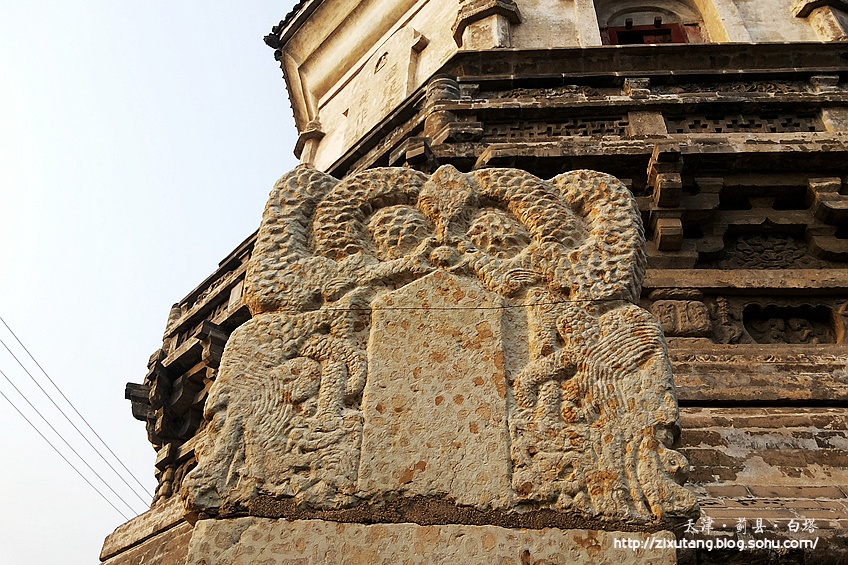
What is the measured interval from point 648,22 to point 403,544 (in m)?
7.21

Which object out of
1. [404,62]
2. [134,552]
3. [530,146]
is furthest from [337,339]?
[404,62]

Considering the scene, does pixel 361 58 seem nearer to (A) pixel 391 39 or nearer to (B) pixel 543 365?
(A) pixel 391 39

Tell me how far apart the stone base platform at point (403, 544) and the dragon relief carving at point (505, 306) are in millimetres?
58

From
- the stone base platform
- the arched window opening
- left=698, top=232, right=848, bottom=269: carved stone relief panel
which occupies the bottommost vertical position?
the stone base platform

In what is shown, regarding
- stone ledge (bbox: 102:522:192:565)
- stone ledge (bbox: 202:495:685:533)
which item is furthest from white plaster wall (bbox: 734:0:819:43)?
stone ledge (bbox: 102:522:192:565)

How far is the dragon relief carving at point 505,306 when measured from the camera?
1796 millimetres

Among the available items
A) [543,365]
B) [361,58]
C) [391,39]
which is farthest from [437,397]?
[361,58]

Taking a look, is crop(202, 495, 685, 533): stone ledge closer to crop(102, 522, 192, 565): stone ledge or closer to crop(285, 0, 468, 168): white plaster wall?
crop(102, 522, 192, 565): stone ledge

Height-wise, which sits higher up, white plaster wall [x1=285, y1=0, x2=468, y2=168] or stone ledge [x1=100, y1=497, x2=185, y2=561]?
white plaster wall [x1=285, y1=0, x2=468, y2=168]

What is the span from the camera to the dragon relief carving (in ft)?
5.89

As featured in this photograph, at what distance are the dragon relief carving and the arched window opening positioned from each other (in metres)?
5.59

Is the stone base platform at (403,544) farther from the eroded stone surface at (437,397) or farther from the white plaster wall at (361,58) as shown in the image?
the white plaster wall at (361,58)

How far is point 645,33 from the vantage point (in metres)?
7.34

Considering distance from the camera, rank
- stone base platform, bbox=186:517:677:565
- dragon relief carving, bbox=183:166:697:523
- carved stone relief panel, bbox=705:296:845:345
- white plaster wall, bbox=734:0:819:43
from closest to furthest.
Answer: stone base platform, bbox=186:517:677:565, dragon relief carving, bbox=183:166:697:523, carved stone relief panel, bbox=705:296:845:345, white plaster wall, bbox=734:0:819:43
